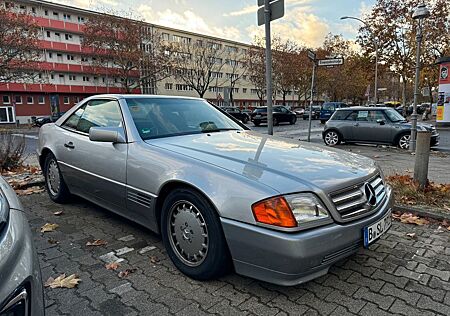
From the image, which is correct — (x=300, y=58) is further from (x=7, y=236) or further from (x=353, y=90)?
(x=7, y=236)

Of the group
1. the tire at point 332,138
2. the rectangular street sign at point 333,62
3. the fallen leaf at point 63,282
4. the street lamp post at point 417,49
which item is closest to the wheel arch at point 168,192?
the fallen leaf at point 63,282

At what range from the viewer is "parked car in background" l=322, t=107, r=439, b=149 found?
35.7ft

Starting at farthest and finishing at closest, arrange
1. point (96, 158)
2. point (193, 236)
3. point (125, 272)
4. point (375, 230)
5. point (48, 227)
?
1. point (48, 227)
2. point (96, 158)
3. point (125, 272)
4. point (193, 236)
5. point (375, 230)

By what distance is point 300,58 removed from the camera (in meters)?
46.4

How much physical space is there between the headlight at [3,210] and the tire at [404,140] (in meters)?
11.7

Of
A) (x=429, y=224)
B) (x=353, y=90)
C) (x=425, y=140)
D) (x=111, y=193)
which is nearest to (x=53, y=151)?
(x=111, y=193)

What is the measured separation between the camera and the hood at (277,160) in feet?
7.28

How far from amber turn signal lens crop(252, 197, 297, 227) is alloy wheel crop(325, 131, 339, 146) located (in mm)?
11114

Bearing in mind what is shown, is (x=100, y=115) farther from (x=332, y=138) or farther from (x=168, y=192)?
(x=332, y=138)

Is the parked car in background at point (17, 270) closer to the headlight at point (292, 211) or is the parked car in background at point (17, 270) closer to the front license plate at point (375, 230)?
the headlight at point (292, 211)

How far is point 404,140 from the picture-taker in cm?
1080

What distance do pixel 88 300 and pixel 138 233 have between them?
1178mm

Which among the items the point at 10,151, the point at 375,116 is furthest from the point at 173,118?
the point at 375,116

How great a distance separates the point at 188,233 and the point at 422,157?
3724mm
